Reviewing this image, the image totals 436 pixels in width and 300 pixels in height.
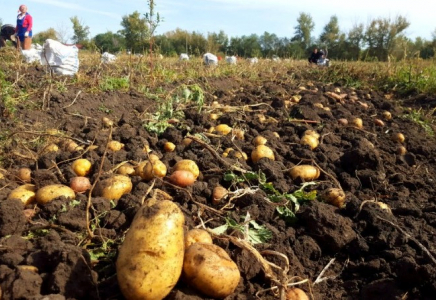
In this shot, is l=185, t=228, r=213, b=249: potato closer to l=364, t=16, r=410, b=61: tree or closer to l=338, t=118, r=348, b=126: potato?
l=338, t=118, r=348, b=126: potato

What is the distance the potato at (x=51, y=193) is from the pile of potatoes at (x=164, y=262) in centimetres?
112

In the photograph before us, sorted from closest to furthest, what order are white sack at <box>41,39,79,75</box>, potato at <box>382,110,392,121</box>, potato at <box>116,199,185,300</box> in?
1. potato at <box>116,199,185,300</box>
2. potato at <box>382,110,392,121</box>
3. white sack at <box>41,39,79,75</box>

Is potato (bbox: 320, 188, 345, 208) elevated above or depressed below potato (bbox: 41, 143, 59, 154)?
below

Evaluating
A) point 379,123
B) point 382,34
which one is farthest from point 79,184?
point 382,34

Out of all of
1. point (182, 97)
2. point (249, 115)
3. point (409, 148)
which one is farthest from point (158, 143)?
point (409, 148)

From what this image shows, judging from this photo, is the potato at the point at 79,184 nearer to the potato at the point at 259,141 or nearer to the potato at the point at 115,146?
the potato at the point at 115,146

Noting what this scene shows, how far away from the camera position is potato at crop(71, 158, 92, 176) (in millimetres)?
3629

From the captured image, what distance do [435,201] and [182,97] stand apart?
3.62 m

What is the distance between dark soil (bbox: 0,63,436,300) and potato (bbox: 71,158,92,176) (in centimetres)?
7

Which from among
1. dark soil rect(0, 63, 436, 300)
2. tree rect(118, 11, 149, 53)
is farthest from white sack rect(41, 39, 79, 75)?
dark soil rect(0, 63, 436, 300)

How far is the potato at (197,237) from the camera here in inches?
91.2

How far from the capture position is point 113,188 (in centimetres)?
310

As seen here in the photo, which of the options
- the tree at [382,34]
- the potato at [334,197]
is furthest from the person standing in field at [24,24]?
the tree at [382,34]

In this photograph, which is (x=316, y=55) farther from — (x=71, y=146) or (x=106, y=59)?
(x=71, y=146)
